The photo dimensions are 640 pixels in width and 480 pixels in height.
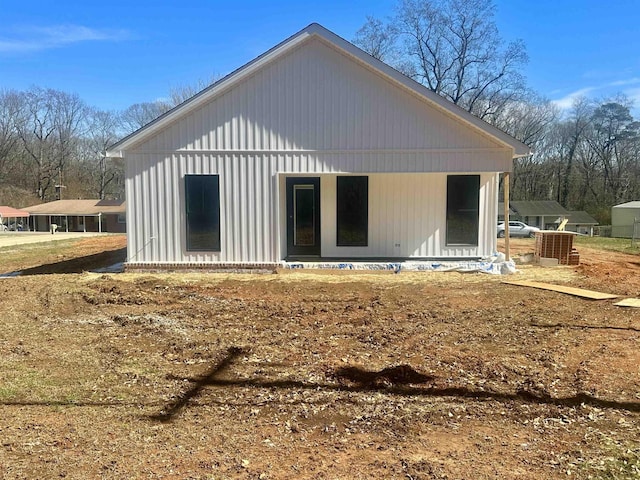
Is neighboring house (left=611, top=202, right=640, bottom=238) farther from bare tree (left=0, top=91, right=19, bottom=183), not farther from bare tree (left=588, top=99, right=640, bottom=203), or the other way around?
bare tree (left=0, top=91, right=19, bottom=183)

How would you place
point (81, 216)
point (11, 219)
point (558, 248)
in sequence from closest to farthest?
point (558, 248) < point (81, 216) < point (11, 219)

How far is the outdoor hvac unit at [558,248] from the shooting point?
1257cm

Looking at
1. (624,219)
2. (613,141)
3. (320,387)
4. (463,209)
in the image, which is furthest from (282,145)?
(613,141)

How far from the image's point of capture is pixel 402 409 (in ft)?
12.8

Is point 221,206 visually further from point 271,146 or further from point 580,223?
point 580,223

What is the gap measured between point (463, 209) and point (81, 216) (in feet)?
169

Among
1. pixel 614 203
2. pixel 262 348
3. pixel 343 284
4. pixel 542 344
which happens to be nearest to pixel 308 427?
pixel 262 348

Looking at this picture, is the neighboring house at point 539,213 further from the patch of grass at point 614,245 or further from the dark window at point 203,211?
the dark window at point 203,211

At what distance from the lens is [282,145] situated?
1112 cm

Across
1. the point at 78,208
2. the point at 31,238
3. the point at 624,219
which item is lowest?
the point at 31,238

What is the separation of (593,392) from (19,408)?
4984mm

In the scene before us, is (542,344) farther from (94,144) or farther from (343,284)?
(94,144)

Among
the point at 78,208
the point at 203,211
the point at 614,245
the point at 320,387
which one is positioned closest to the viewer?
the point at 320,387

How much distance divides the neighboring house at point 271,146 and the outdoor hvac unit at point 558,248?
3002mm
